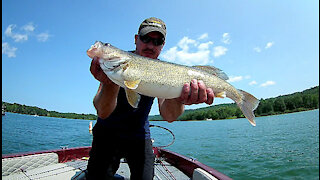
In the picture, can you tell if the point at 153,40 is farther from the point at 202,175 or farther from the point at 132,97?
the point at 202,175

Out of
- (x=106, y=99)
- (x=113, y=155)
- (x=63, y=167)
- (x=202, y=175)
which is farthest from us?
(x=63, y=167)

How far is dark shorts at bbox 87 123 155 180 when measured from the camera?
3154 millimetres

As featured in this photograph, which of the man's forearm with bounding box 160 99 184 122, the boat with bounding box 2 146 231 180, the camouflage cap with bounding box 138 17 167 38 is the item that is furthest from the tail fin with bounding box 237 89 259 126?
the camouflage cap with bounding box 138 17 167 38

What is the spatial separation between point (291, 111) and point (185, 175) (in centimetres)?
8555

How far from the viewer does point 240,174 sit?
1097cm

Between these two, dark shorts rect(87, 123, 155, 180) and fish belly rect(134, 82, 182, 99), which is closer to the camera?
fish belly rect(134, 82, 182, 99)

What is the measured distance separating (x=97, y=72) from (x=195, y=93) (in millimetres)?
1552

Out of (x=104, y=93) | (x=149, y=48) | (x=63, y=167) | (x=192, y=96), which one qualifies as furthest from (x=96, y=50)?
(x=63, y=167)

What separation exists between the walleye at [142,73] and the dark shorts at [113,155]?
928 millimetres

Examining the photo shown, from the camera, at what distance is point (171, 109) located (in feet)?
11.9

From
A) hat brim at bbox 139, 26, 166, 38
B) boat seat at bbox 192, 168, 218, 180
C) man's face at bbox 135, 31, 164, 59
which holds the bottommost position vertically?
boat seat at bbox 192, 168, 218, 180

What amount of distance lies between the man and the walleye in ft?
0.59

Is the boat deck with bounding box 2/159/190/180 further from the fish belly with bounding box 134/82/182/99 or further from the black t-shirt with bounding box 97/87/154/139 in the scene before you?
the fish belly with bounding box 134/82/182/99

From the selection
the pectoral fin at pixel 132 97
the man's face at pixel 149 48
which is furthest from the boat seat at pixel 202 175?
the man's face at pixel 149 48
